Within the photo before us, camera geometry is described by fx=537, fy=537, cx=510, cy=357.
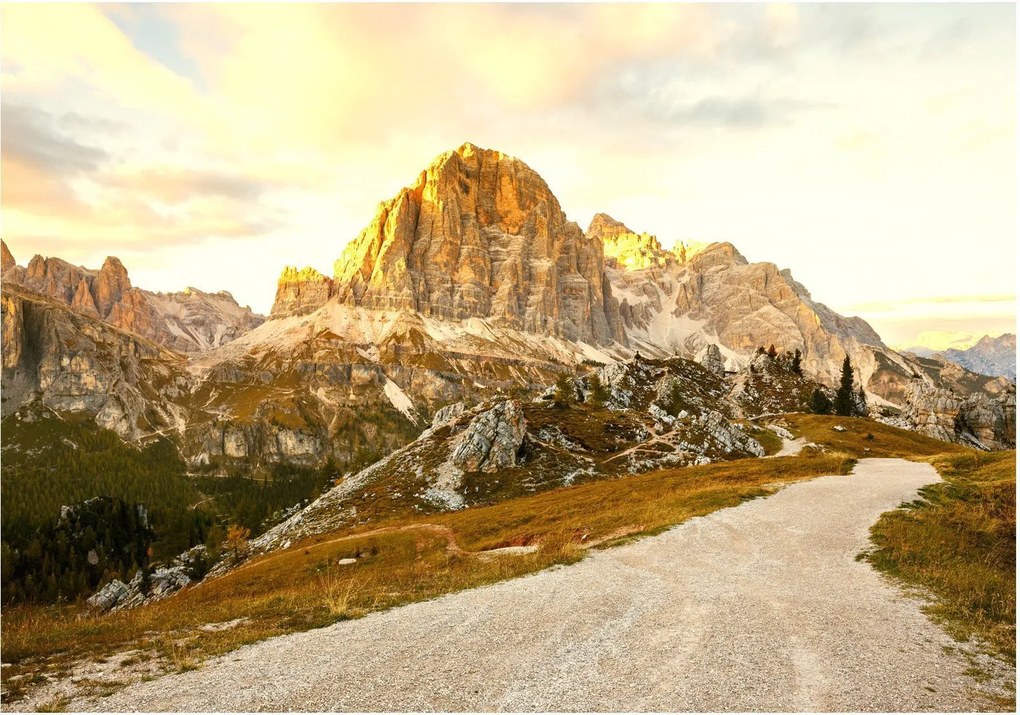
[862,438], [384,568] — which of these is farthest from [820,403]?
[384,568]

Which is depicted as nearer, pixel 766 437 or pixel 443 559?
pixel 443 559

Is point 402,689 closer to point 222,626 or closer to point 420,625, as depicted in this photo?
point 420,625

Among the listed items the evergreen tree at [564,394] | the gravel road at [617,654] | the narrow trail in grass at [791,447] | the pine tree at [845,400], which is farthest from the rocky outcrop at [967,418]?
the gravel road at [617,654]

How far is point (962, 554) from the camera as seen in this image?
990 inches

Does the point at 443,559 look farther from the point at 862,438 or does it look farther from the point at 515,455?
the point at 862,438

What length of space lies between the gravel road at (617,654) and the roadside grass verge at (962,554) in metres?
1.27

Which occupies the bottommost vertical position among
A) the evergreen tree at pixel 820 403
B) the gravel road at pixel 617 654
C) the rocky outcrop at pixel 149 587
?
the rocky outcrop at pixel 149 587

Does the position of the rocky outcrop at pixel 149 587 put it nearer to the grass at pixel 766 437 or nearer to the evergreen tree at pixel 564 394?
the evergreen tree at pixel 564 394

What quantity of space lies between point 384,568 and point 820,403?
418ft

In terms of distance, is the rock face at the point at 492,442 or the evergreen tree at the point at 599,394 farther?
the evergreen tree at the point at 599,394

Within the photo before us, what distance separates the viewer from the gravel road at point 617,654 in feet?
39.4

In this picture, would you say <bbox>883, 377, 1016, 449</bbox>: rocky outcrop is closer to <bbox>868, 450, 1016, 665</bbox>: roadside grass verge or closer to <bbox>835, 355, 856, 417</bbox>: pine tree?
<bbox>835, 355, 856, 417</bbox>: pine tree

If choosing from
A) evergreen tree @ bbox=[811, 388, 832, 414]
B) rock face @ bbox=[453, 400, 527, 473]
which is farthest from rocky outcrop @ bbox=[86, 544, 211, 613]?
evergreen tree @ bbox=[811, 388, 832, 414]

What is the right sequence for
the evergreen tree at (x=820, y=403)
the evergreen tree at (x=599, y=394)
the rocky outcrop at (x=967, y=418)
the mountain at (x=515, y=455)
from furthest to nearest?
1. the evergreen tree at (x=820, y=403)
2. the rocky outcrop at (x=967, y=418)
3. the evergreen tree at (x=599, y=394)
4. the mountain at (x=515, y=455)
